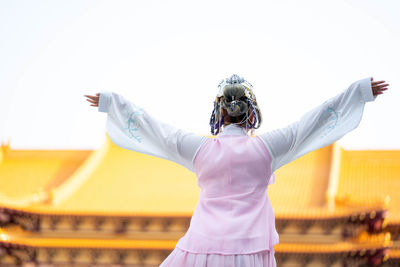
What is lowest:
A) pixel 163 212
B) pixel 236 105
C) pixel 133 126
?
pixel 163 212

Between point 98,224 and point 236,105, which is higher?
point 236,105

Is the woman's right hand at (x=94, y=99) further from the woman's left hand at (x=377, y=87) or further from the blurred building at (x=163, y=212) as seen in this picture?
the blurred building at (x=163, y=212)

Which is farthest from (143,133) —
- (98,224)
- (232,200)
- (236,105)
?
(98,224)

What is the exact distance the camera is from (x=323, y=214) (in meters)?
12.0

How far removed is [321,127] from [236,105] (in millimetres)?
448

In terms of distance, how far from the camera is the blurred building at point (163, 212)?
39.4ft

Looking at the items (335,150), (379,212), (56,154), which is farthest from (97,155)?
(379,212)

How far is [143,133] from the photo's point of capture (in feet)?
10.9

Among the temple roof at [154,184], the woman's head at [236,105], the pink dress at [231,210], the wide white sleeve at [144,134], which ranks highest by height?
the woman's head at [236,105]

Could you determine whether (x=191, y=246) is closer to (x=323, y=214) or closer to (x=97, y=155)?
(x=323, y=214)

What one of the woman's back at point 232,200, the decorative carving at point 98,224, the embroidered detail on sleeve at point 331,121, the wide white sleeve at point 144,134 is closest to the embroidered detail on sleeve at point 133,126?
the wide white sleeve at point 144,134

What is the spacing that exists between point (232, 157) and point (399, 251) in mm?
9886

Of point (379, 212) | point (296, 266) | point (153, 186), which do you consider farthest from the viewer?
point (153, 186)

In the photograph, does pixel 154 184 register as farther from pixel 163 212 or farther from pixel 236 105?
pixel 236 105
